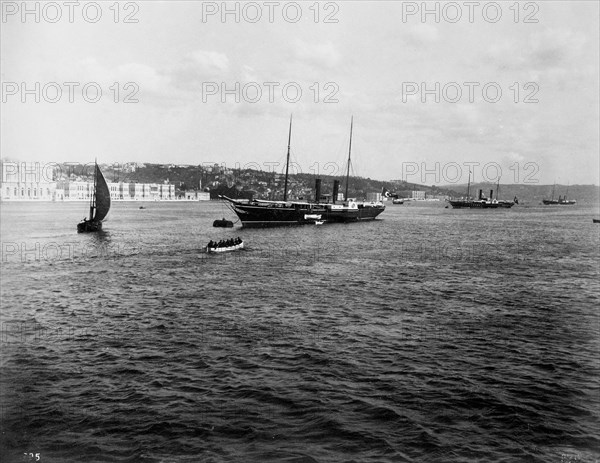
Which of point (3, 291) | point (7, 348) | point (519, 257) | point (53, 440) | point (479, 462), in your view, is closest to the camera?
point (479, 462)

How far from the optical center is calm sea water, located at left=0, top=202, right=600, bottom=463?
39.7 ft

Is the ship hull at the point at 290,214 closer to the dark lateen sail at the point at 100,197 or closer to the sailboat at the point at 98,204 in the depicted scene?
the dark lateen sail at the point at 100,197

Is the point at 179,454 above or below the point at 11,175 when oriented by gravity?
below

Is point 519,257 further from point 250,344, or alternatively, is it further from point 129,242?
point 129,242

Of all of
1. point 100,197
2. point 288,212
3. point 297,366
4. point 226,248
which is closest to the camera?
point 297,366

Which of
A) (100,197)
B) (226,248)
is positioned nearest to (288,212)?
(100,197)

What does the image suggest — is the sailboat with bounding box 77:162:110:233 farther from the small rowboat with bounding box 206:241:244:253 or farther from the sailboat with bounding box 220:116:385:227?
the small rowboat with bounding box 206:241:244:253

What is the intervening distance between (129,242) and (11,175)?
126109mm

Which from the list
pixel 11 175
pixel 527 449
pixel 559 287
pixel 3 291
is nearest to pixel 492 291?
pixel 559 287

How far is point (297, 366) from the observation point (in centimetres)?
1689

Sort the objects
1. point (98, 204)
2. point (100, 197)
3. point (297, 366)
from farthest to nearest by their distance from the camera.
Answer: point (98, 204) → point (100, 197) → point (297, 366)

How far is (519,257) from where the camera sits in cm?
4678

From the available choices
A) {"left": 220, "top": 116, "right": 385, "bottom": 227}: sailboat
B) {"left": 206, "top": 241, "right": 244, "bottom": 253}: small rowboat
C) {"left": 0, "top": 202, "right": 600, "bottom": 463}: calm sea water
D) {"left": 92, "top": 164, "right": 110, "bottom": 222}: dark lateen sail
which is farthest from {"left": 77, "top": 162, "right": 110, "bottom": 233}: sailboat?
{"left": 0, "top": 202, "right": 600, "bottom": 463}: calm sea water

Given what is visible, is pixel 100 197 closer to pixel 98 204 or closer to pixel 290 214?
pixel 98 204
